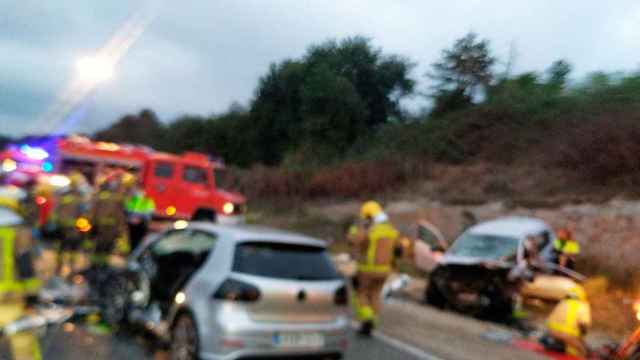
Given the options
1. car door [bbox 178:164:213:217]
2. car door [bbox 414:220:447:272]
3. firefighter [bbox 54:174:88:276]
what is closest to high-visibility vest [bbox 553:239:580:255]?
car door [bbox 414:220:447:272]

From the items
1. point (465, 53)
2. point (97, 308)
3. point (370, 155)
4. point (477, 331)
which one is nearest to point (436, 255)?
point (477, 331)

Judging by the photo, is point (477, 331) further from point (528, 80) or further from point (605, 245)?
point (528, 80)

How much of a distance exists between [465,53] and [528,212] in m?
16.7

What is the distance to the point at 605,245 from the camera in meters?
19.9

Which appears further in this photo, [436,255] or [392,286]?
[436,255]

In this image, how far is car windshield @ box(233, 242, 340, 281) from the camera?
7.13 metres

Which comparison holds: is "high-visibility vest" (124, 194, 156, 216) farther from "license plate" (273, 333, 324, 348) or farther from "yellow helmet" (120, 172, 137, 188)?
"license plate" (273, 333, 324, 348)

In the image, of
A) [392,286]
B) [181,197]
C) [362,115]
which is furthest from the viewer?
[362,115]

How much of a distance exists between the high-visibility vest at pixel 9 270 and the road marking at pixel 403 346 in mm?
5418

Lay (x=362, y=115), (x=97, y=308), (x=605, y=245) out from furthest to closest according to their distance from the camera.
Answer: (x=362, y=115), (x=605, y=245), (x=97, y=308)

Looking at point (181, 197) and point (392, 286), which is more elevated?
point (181, 197)

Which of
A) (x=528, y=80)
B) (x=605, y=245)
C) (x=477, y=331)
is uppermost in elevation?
(x=528, y=80)

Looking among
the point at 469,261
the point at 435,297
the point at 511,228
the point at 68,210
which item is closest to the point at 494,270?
the point at 469,261

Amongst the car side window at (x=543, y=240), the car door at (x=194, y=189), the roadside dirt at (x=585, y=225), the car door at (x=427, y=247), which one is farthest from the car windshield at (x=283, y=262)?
the car door at (x=194, y=189)
